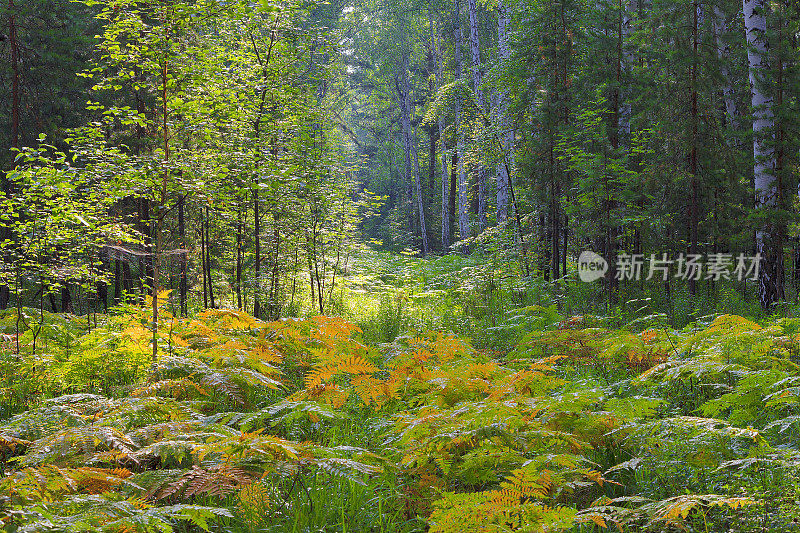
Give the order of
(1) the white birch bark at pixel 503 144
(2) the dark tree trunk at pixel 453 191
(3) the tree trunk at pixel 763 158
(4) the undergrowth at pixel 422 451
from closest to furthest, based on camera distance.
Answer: (4) the undergrowth at pixel 422 451 → (3) the tree trunk at pixel 763 158 → (1) the white birch bark at pixel 503 144 → (2) the dark tree trunk at pixel 453 191

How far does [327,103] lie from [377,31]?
319 inches

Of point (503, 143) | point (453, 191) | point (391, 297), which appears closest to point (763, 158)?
point (503, 143)

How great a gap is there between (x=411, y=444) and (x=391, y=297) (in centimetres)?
894

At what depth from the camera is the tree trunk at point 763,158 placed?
932 centimetres

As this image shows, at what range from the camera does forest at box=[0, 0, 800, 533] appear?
2.62 m

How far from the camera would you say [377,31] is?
3369 cm

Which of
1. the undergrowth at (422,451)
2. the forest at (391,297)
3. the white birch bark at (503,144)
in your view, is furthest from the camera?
the white birch bark at (503,144)

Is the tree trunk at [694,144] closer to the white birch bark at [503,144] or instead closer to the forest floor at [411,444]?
the white birch bark at [503,144]

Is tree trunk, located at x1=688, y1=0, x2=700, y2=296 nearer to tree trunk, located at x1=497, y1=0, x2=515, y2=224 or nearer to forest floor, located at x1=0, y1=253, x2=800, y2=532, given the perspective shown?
tree trunk, located at x1=497, y1=0, x2=515, y2=224

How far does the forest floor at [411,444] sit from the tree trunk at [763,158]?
575 centimetres

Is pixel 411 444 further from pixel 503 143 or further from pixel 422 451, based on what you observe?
pixel 503 143

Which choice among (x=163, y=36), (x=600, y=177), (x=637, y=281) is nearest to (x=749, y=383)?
(x=163, y=36)

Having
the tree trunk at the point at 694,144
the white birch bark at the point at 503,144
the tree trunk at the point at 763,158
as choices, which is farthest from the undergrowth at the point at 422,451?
the white birch bark at the point at 503,144

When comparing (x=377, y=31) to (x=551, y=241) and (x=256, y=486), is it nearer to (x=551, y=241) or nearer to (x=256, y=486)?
(x=551, y=241)
